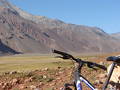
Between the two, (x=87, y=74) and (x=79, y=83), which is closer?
(x=79, y=83)

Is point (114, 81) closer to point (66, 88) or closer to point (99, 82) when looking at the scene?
point (66, 88)

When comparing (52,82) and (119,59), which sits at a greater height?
(119,59)

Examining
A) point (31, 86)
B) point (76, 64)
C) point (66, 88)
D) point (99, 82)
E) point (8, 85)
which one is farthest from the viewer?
point (8, 85)

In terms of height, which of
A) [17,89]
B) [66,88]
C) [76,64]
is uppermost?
[76,64]

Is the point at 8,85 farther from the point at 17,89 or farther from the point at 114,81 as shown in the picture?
the point at 114,81

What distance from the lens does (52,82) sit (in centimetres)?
1438

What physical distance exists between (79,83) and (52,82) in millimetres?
9042

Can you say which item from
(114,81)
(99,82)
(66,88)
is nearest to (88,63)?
(66,88)

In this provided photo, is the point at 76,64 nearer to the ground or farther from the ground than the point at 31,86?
farther from the ground

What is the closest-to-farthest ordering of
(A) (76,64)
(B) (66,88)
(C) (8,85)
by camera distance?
(A) (76,64)
(B) (66,88)
(C) (8,85)

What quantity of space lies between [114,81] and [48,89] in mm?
4864

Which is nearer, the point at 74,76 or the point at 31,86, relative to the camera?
the point at 74,76

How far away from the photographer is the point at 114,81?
8516mm

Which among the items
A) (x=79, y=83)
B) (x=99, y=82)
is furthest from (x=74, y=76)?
(x=99, y=82)
